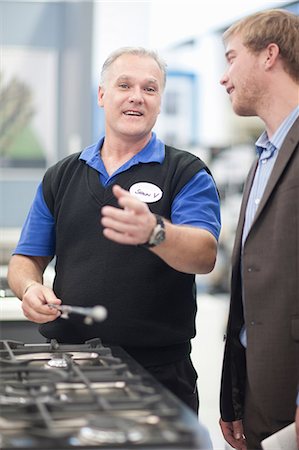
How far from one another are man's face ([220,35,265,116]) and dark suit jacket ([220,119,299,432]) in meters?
0.15

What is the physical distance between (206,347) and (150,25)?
3.67 m

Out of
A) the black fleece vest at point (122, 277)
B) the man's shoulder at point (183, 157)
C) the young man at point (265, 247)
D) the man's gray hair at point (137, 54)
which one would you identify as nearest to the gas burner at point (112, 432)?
the young man at point (265, 247)

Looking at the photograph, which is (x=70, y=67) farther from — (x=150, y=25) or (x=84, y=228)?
(x=84, y=228)

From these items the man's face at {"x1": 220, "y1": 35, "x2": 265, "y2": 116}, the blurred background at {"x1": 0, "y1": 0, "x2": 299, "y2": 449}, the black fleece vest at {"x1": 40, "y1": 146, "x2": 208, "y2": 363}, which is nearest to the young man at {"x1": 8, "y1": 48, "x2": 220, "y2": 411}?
the black fleece vest at {"x1": 40, "y1": 146, "x2": 208, "y2": 363}

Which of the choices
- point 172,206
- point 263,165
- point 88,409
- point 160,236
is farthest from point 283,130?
point 88,409

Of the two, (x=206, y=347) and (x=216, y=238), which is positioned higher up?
(x=216, y=238)

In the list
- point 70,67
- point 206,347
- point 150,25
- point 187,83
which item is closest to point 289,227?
point 206,347

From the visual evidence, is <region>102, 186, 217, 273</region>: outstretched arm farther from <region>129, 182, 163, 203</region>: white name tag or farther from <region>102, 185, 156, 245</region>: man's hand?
<region>129, 182, 163, 203</region>: white name tag

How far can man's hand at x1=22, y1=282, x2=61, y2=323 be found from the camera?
2.12 metres

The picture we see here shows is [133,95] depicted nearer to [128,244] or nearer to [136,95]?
[136,95]

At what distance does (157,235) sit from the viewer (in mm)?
1925

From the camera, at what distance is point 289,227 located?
6.66ft

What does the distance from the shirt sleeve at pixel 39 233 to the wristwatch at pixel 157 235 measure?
62cm

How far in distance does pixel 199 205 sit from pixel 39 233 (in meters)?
0.52
